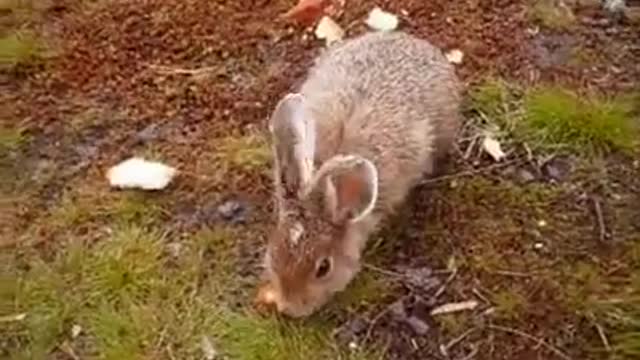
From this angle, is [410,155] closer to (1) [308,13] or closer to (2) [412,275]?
(2) [412,275]

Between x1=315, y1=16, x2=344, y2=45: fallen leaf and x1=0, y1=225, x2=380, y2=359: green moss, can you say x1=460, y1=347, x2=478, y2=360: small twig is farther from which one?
x1=315, y1=16, x2=344, y2=45: fallen leaf

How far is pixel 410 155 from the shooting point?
4105mm

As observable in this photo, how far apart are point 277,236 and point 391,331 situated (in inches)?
16.7

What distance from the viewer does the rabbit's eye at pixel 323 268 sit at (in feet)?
12.0

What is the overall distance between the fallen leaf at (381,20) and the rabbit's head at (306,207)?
1.09 meters

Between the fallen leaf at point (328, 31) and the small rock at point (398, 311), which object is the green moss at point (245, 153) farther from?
the small rock at point (398, 311)

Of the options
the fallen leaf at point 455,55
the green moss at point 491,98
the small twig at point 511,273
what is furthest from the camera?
the fallen leaf at point 455,55

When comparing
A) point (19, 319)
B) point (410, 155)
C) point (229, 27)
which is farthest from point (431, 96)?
point (19, 319)

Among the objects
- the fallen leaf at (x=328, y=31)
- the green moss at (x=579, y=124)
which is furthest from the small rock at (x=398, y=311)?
the fallen leaf at (x=328, y=31)

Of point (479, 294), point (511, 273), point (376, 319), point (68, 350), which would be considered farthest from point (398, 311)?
point (68, 350)

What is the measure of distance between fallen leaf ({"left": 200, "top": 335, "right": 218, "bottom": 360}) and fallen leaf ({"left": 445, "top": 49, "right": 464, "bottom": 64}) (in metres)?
1.31

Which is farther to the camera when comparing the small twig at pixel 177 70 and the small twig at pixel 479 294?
the small twig at pixel 177 70

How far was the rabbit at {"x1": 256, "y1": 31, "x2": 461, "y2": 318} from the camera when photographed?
362 cm

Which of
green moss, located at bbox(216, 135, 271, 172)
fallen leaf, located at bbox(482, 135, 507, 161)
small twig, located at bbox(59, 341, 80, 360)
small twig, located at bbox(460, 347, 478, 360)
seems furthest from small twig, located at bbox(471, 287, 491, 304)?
small twig, located at bbox(59, 341, 80, 360)
